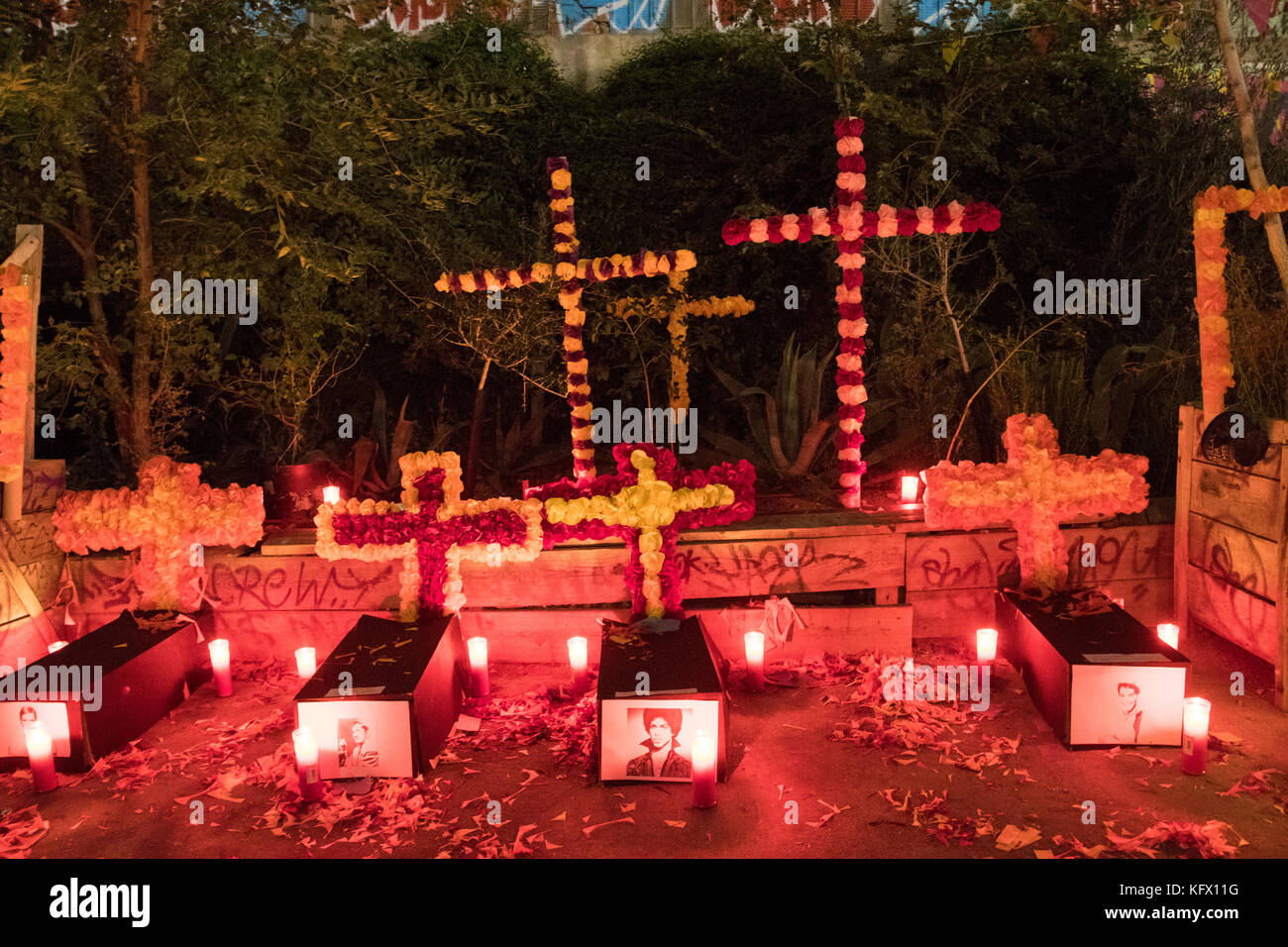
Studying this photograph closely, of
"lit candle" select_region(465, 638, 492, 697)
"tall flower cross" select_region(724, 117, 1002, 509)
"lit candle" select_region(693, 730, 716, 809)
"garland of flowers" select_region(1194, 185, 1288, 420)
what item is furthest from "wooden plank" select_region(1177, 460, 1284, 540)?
"lit candle" select_region(465, 638, 492, 697)

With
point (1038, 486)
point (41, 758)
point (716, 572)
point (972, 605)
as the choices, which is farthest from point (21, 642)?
point (1038, 486)

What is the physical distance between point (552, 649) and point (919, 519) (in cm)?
197

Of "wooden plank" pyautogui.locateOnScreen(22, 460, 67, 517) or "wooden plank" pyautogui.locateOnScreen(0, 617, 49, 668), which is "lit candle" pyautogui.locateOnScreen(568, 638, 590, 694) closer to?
"wooden plank" pyautogui.locateOnScreen(0, 617, 49, 668)

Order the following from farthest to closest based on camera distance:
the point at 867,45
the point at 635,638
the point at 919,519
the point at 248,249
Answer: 1. the point at 867,45
2. the point at 248,249
3. the point at 919,519
4. the point at 635,638

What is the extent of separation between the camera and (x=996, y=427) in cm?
560

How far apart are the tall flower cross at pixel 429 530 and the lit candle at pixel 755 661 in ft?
3.46

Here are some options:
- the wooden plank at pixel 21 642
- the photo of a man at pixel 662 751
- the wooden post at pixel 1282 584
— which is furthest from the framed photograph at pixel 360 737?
the wooden post at pixel 1282 584

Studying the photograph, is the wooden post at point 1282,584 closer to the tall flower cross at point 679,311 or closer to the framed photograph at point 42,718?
the tall flower cross at point 679,311

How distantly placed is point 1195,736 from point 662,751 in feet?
6.28

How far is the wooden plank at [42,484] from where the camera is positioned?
4.64 metres

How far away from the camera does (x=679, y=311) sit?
6.25 meters

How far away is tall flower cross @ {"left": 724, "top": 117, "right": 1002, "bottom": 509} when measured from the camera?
4.90 m

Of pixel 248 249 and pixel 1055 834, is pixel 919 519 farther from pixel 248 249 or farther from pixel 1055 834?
pixel 248 249

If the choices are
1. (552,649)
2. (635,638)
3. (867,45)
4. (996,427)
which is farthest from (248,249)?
(867,45)
